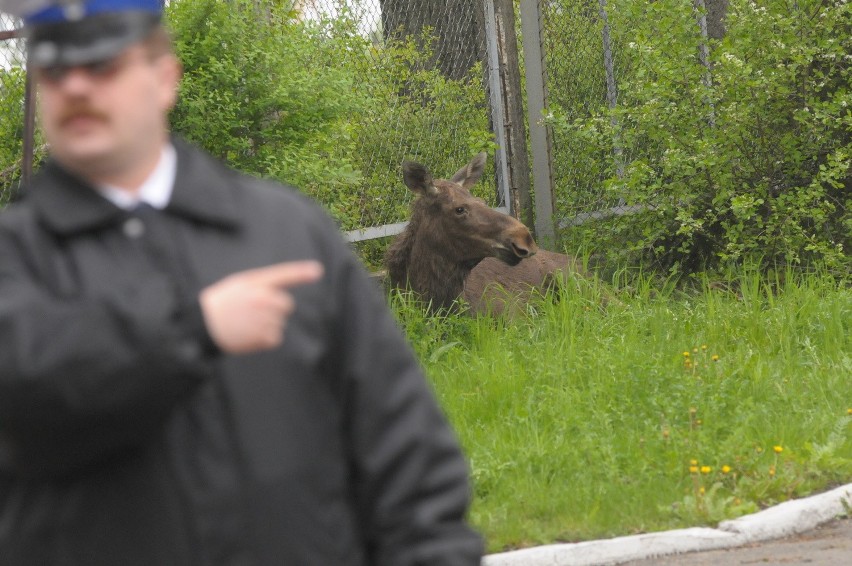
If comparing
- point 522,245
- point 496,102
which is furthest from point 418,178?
point 496,102

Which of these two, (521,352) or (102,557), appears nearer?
(102,557)

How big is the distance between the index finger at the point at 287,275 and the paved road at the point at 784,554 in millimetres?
3841

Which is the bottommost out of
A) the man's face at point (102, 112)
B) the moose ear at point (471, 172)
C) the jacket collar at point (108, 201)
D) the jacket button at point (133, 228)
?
the moose ear at point (471, 172)

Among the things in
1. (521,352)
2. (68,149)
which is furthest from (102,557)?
(521,352)

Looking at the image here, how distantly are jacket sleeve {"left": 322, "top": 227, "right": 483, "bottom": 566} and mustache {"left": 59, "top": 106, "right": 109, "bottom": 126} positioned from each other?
0.41 m

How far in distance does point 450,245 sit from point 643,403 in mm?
3195

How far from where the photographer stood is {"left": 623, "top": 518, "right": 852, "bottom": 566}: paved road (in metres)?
5.12

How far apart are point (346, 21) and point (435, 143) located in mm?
2013

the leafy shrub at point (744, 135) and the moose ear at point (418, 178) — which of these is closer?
the moose ear at point (418, 178)

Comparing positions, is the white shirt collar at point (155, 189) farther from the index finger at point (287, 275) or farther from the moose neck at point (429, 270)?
the moose neck at point (429, 270)

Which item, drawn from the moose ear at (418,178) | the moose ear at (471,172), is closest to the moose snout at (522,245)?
the moose ear at (418,178)

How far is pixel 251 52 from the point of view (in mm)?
7926

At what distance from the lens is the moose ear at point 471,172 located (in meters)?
10.2

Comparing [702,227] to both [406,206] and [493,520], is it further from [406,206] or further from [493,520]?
[493,520]
